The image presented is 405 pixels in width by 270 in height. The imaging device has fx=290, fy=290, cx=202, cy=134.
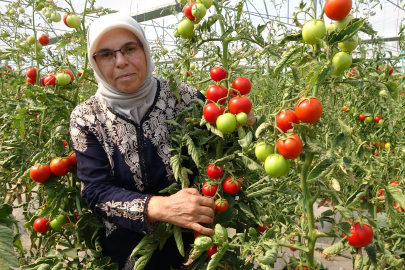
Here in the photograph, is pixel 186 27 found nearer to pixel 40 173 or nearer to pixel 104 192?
pixel 104 192

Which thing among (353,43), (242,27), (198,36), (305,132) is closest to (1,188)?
(198,36)

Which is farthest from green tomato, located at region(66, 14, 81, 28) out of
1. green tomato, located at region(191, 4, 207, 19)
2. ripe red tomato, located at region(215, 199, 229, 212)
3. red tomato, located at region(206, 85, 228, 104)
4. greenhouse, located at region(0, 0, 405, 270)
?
ripe red tomato, located at region(215, 199, 229, 212)

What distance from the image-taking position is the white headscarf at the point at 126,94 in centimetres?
126

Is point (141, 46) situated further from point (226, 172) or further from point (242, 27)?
point (226, 172)

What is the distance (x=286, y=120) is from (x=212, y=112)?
0.29 meters

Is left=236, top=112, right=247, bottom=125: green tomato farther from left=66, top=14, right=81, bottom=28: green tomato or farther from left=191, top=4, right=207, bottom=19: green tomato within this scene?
left=66, top=14, right=81, bottom=28: green tomato

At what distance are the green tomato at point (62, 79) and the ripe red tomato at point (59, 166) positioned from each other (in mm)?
367

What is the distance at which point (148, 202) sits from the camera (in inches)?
44.1

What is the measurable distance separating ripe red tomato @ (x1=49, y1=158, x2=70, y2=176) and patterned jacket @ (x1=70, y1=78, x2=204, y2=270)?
115mm

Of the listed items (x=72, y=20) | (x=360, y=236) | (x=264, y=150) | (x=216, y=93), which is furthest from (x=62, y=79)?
(x=360, y=236)

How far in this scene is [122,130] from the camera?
4.28 ft

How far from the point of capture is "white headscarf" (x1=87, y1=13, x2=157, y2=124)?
1.26m

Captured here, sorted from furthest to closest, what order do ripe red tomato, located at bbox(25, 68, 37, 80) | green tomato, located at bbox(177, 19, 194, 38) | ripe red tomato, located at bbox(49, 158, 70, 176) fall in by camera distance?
ripe red tomato, located at bbox(25, 68, 37, 80)
ripe red tomato, located at bbox(49, 158, 70, 176)
green tomato, located at bbox(177, 19, 194, 38)

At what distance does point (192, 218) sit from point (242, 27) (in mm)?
670
